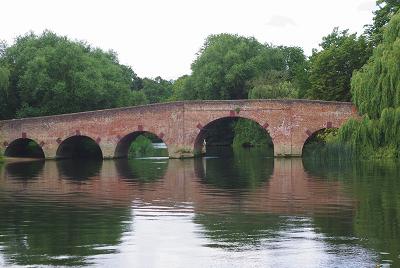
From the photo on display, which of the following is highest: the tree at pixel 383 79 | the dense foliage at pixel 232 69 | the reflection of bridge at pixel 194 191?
the dense foliage at pixel 232 69

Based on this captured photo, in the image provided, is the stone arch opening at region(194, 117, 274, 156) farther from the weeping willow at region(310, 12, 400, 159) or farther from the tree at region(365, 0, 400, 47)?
the weeping willow at region(310, 12, 400, 159)

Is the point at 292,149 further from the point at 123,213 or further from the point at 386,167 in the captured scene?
the point at 123,213

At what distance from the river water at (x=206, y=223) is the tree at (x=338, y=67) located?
75.9ft

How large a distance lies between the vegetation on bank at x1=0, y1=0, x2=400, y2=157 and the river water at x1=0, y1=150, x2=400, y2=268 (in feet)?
28.8

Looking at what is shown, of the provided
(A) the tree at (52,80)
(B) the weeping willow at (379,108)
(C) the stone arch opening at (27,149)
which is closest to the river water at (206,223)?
(B) the weeping willow at (379,108)

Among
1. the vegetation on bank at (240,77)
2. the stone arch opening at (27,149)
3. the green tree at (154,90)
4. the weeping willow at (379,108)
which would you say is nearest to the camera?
the weeping willow at (379,108)

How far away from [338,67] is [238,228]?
1459 inches

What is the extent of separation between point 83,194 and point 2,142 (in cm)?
2809

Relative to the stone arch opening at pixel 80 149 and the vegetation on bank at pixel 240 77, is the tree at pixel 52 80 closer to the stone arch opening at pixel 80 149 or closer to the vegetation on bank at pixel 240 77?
the vegetation on bank at pixel 240 77

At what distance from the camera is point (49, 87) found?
1978 inches

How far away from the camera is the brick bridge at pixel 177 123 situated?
42750 mm

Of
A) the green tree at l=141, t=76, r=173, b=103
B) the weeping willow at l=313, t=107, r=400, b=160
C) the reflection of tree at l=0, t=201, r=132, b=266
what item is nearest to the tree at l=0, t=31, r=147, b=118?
the weeping willow at l=313, t=107, r=400, b=160

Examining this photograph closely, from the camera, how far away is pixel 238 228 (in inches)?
544

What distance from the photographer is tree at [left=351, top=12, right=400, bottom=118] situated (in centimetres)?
3303
